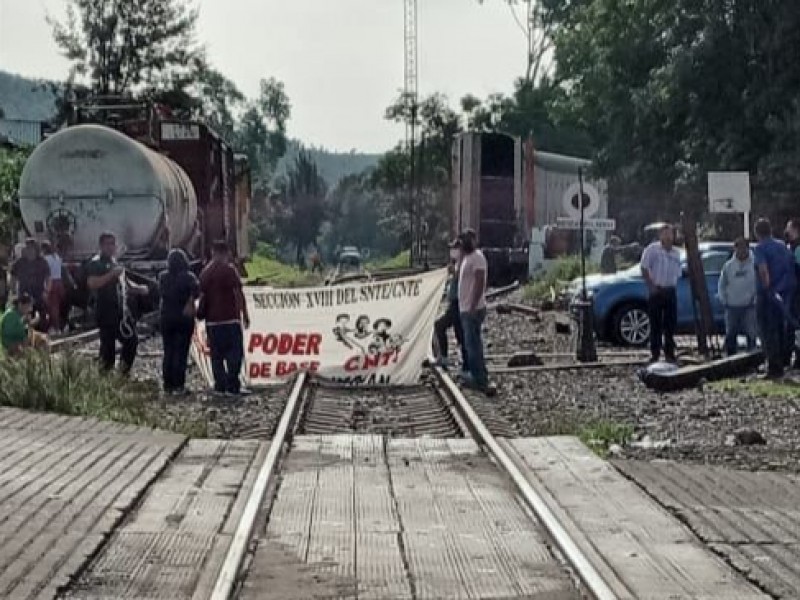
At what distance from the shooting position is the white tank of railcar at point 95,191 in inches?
1232

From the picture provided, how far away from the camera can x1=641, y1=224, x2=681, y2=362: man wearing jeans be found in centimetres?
2223

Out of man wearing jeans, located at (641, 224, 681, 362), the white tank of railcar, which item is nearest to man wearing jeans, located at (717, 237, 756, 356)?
man wearing jeans, located at (641, 224, 681, 362)

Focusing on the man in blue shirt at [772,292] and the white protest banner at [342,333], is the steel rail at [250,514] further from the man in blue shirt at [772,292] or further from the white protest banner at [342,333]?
the man in blue shirt at [772,292]

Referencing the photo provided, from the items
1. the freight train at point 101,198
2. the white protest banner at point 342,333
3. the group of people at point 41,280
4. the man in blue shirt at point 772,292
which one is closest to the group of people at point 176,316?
the white protest banner at point 342,333

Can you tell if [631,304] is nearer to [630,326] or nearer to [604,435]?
[630,326]

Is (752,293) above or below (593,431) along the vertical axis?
above

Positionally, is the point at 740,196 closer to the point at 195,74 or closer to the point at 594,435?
the point at 594,435

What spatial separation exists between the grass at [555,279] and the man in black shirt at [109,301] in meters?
19.3

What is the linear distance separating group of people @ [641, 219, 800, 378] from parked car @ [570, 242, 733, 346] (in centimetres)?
339

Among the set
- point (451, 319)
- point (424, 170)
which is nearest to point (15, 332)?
point (451, 319)

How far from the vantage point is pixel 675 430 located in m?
15.4

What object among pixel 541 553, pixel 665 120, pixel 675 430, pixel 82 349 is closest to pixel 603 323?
pixel 82 349

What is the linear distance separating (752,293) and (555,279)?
22.2 meters

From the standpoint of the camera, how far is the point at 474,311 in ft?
63.3
